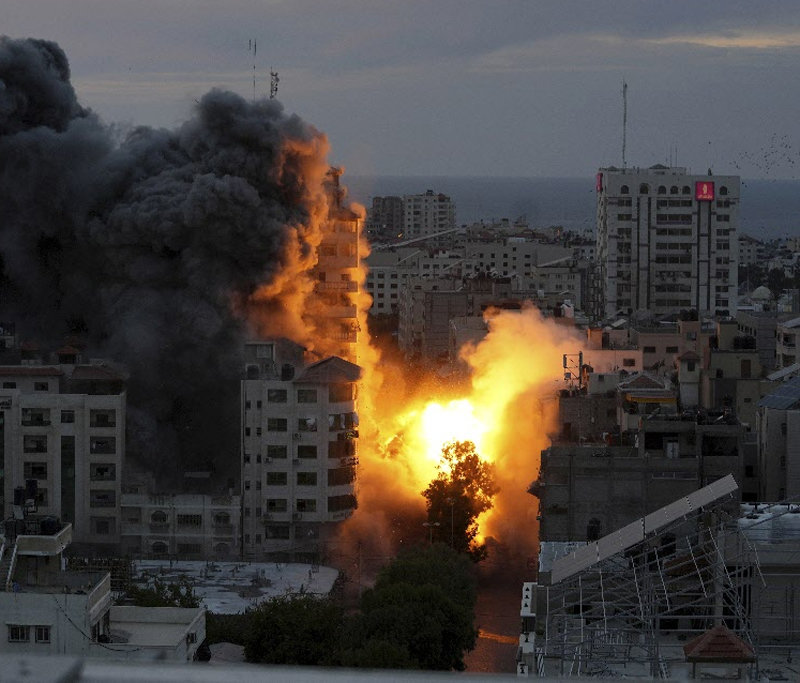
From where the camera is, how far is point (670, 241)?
64875 mm

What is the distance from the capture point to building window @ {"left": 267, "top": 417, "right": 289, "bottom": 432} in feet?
103

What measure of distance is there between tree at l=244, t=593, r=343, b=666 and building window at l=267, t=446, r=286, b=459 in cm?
907

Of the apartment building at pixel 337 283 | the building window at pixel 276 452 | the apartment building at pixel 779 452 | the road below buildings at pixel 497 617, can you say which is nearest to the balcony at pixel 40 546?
the road below buildings at pixel 497 617

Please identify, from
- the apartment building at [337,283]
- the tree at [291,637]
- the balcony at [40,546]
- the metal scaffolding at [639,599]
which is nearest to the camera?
the metal scaffolding at [639,599]

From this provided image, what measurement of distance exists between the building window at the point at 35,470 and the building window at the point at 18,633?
15.0 m

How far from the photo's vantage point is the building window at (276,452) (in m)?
31.4

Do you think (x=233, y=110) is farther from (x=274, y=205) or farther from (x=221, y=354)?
(x=221, y=354)

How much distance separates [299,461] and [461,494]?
9.54 ft

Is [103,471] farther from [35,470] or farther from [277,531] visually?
[277,531]

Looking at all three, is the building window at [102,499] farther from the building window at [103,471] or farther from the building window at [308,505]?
the building window at [308,505]

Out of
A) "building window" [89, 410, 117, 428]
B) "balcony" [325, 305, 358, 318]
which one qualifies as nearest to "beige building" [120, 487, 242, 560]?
"building window" [89, 410, 117, 428]

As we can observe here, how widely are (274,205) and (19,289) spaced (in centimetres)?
714

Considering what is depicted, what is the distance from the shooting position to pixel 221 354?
121 ft

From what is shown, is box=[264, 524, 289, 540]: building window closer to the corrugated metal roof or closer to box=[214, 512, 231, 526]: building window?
box=[214, 512, 231, 526]: building window
